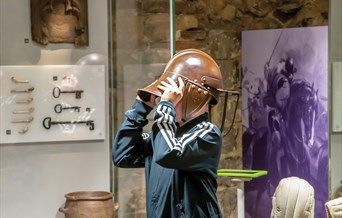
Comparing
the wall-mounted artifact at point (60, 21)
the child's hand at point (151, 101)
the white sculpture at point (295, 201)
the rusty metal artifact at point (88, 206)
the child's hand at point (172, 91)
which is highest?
the wall-mounted artifact at point (60, 21)

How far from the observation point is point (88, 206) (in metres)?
3.32

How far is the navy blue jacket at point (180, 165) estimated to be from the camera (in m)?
1.82

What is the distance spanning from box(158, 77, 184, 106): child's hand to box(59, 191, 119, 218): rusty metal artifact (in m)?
1.55

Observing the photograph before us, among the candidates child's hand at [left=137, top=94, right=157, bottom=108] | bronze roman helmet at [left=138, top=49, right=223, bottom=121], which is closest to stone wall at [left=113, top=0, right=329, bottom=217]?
child's hand at [left=137, top=94, right=157, bottom=108]

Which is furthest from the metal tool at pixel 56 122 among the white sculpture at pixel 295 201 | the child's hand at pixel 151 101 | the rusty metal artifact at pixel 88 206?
the child's hand at pixel 151 101

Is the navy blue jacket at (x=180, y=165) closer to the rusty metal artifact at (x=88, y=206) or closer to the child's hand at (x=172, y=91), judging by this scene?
the child's hand at (x=172, y=91)

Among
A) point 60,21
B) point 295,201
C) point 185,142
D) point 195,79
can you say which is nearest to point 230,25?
point 60,21

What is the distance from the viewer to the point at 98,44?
3.54m

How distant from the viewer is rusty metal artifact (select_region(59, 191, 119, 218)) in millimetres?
3312

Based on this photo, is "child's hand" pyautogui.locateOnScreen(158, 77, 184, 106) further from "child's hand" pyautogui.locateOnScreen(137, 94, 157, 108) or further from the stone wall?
the stone wall

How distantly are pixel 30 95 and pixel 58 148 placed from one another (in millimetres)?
340

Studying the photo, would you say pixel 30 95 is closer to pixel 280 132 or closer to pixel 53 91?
pixel 53 91

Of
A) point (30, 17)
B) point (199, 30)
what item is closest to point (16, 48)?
point (30, 17)

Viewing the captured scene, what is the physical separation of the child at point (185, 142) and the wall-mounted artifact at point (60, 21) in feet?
5.11
